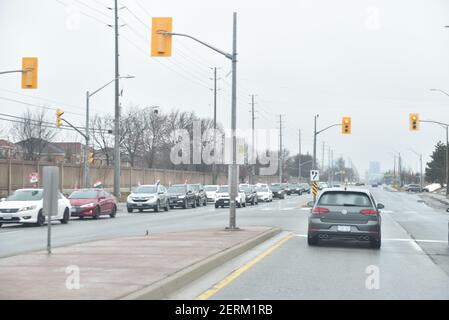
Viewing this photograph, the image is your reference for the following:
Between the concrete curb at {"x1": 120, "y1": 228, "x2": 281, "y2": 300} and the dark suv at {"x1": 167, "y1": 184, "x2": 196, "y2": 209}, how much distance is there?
28870 millimetres

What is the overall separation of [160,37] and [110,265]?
917 centimetres

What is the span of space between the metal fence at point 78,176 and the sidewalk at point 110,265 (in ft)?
93.9

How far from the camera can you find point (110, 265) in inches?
445

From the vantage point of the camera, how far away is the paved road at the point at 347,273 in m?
9.72

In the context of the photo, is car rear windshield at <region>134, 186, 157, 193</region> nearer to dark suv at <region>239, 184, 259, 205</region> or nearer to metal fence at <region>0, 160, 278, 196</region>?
metal fence at <region>0, 160, 278, 196</region>

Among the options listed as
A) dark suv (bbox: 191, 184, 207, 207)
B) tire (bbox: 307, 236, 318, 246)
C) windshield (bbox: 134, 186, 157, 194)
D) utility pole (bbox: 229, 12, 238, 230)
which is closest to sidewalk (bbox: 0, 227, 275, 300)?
tire (bbox: 307, 236, 318, 246)

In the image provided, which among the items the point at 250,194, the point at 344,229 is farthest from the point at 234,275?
the point at 250,194

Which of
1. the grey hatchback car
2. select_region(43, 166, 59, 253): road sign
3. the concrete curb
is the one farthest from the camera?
the grey hatchback car

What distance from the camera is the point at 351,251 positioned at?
15.8 metres

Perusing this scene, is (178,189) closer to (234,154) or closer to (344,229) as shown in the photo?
(234,154)

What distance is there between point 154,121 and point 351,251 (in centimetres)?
6995

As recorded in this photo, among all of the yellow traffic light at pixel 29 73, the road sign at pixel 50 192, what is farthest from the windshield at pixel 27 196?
the road sign at pixel 50 192

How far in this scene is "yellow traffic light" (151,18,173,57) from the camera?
18469mm
